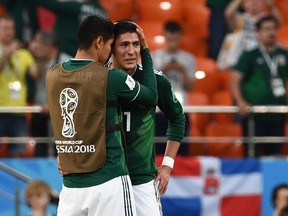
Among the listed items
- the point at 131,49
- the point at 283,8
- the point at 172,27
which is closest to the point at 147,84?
the point at 131,49

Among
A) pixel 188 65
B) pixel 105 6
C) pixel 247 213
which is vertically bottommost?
pixel 247 213

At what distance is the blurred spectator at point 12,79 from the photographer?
12000 mm

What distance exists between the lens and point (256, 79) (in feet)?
40.5

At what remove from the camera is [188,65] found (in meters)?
13.0

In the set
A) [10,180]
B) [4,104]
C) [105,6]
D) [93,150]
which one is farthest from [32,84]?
[93,150]

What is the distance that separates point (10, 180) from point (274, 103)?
3.20m

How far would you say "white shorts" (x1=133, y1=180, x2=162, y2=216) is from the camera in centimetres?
753

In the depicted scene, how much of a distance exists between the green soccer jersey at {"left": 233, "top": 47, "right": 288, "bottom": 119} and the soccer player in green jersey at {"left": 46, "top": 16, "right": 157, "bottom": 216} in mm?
5214

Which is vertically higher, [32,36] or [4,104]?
[32,36]

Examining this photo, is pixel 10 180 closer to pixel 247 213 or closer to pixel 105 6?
pixel 247 213

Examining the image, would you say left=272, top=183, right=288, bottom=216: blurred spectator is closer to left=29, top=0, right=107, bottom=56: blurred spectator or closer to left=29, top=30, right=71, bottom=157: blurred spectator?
left=29, top=30, right=71, bottom=157: blurred spectator

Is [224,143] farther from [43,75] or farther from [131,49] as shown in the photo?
[131,49]

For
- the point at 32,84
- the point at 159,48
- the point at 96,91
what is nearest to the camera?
the point at 96,91

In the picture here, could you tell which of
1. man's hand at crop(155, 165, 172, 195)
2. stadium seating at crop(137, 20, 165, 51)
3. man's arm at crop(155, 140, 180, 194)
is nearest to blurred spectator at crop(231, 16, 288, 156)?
stadium seating at crop(137, 20, 165, 51)
